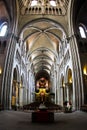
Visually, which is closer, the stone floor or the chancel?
the stone floor

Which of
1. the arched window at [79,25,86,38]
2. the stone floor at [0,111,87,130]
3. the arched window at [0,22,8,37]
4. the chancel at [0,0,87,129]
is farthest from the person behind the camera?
the arched window at [79,25,86,38]

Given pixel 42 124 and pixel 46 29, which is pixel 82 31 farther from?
pixel 42 124

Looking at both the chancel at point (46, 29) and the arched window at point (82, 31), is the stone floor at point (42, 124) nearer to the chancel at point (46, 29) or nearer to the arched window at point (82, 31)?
the chancel at point (46, 29)

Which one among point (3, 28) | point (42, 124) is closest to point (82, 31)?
point (3, 28)

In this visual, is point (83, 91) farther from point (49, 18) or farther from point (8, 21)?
point (8, 21)

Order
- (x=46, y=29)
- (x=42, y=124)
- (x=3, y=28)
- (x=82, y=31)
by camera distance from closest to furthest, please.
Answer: (x=42, y=124)
(x=3, y=28)
(x=82, y=31)
(x=46, y=29)

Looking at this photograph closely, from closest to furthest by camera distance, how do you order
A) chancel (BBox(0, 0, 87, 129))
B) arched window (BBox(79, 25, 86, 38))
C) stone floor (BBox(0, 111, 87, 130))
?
stone floor (BBox(0, 111, 87, 130)) → chancel (BBox(0, 0, 87, 129)) → arched window (BBox(79, 25, 86, 38))

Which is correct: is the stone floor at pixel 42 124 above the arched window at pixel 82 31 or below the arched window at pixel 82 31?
below

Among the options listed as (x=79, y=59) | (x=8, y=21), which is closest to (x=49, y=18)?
(x=8, y=21)

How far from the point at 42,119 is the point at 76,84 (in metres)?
14.3

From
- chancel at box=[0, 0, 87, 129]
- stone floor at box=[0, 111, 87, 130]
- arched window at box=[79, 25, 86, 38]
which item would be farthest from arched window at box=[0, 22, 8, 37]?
stone floor at box=[0, 111, 87, 130]

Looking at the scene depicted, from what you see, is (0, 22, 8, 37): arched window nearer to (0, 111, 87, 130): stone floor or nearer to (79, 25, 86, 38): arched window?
(79, 25, 86, 38): arched window

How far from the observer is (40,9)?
102ft

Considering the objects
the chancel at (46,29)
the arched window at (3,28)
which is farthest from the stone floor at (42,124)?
the arched window at (3,28)
